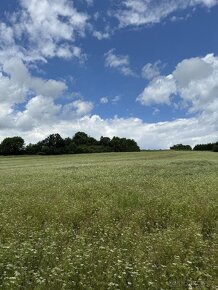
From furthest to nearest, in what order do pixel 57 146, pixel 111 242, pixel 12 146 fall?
1. pixel 12 146
2. pixel 57 146
3. pixel 111 242

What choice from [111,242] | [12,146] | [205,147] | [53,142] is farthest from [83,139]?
[111,242]

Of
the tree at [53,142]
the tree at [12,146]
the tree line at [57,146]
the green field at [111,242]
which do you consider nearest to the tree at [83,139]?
the tree line at [57,146]

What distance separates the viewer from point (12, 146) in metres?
140

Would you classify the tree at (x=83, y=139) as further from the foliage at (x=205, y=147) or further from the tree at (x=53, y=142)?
the foliage at (x=205, y=147)

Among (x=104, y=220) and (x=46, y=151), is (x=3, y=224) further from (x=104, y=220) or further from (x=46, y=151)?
(x=46, y=151)

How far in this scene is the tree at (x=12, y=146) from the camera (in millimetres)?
137775

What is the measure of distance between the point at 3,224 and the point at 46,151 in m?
108

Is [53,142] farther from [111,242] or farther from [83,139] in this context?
[111,242]

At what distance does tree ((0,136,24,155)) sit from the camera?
452 feet

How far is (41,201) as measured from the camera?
706 inches

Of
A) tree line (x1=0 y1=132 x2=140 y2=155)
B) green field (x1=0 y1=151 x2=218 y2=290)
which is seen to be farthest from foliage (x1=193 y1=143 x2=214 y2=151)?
green field (x1=0 y1=151 x2=218 y2=290)

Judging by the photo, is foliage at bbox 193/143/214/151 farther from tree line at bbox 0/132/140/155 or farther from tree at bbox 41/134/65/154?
tree at bbox 41/134/65/154

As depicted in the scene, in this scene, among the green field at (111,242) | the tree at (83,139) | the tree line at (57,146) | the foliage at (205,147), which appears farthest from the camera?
the tree at (83,139)

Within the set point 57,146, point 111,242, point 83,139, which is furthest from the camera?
point 83,139
